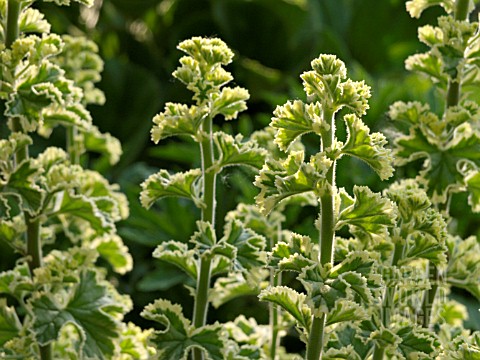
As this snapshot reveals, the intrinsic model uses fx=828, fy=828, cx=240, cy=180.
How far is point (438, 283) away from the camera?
102cm

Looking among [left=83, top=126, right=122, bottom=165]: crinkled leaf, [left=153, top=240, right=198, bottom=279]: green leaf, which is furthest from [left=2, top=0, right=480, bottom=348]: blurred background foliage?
[left=153, top=240, right=198, bottom=279]: green leaf

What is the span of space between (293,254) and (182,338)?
0.20 metres

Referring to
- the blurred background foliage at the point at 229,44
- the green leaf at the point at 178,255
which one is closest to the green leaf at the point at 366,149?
the green leaf at the point at 178,255

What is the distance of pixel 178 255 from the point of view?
96 cm

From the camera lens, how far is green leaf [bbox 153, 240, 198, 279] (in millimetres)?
958

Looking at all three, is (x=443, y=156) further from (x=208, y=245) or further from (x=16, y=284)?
(x=16, y=284)

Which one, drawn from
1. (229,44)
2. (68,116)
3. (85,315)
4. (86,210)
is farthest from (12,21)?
(229,44)

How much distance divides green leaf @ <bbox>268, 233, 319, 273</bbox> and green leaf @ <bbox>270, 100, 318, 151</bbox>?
0.09 metres

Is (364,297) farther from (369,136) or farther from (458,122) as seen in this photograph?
→ (458,122)

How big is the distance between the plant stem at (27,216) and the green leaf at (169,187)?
159mm

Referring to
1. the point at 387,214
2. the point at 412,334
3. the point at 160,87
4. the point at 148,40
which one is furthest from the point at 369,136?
the point at 148,40

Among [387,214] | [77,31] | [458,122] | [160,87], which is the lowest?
[387,214]

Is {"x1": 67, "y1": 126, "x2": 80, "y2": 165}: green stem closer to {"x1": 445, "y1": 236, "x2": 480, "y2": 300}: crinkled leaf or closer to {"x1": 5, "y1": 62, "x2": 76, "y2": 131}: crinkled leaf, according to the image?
{"x1": 5, "y1": 62, "x2": 76, "y2": 131}: crinkled leaf

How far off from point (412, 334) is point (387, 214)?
6.1 inches
